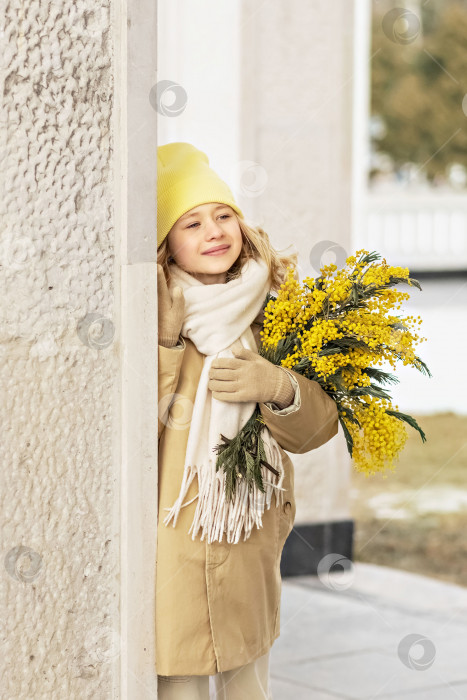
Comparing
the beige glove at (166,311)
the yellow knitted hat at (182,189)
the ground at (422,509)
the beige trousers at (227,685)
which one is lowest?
the ground at (422,509)

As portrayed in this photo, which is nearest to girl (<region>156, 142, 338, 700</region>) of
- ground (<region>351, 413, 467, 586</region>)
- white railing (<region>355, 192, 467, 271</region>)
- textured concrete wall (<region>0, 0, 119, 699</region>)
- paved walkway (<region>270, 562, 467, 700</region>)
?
textured concrete wall (<region>0, 0, 119, 699</region>)

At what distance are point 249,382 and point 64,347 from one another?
43 cm

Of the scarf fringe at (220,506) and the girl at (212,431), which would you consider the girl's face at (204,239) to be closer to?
the girl at (212,431)

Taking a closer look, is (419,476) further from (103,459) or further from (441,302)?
(441,302)

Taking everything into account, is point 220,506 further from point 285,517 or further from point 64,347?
point 64,347

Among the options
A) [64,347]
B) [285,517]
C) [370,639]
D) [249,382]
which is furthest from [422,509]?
[64,347]

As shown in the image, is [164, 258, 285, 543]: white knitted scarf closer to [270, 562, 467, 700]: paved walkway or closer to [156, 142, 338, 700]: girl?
[156, 142, 338, 700]: girl

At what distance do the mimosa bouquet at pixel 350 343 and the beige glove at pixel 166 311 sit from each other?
0.23m

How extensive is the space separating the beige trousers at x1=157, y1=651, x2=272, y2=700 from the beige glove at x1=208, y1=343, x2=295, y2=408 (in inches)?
25.8

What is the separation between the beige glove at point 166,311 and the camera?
231 centimetres

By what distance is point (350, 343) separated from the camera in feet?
7.80

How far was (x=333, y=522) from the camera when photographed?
493cm

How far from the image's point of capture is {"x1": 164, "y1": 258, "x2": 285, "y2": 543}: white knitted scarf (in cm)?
234

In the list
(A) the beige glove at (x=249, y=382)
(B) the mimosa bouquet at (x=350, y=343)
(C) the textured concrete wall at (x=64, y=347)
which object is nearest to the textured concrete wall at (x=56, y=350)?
(C) the textured concrete wall at (x=64, y=347)
